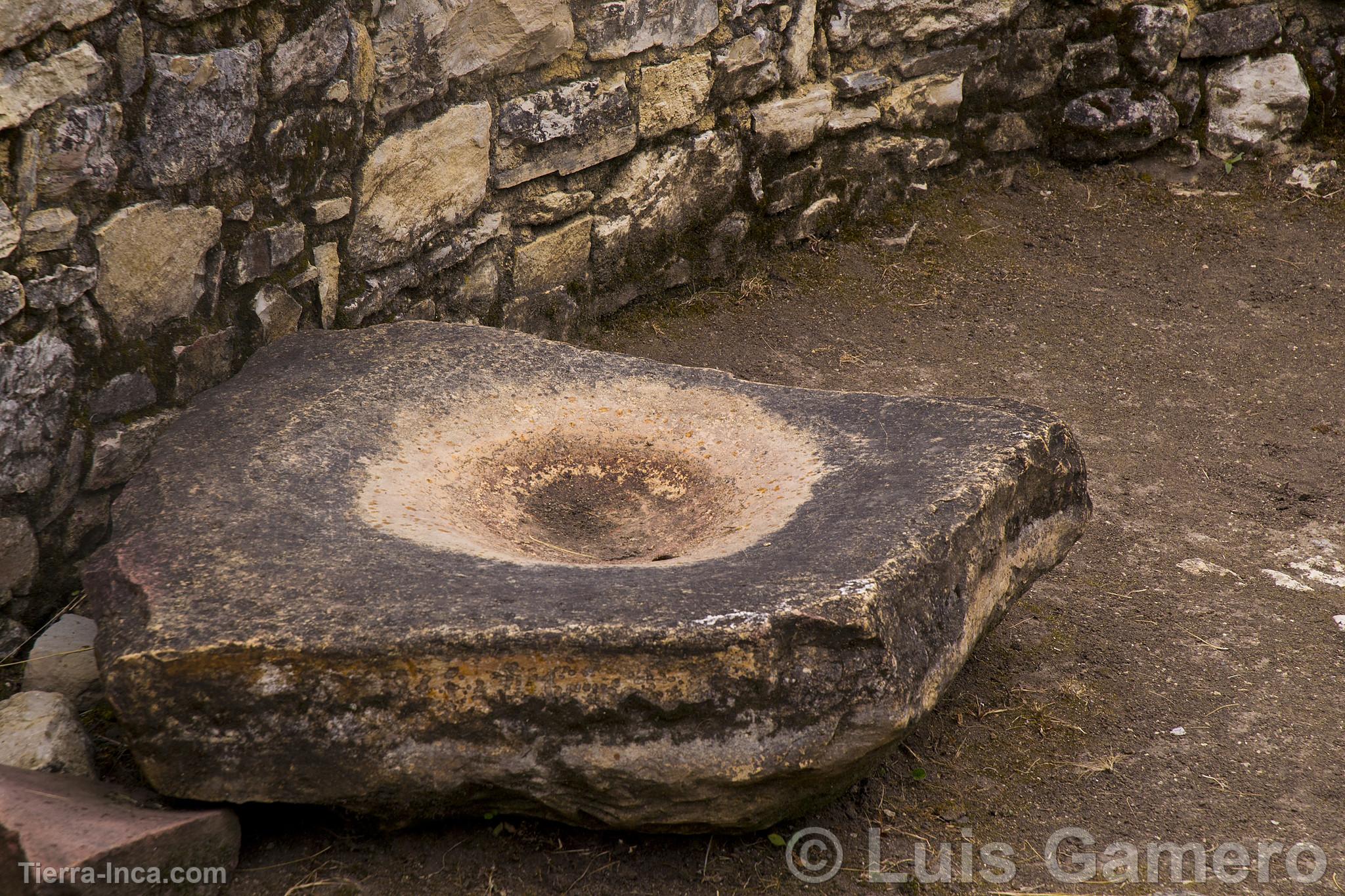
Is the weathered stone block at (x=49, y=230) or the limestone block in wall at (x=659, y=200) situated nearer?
the weathered stone block at (x=49, y=230)

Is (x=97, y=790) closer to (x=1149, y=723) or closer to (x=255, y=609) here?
(x=255, y=609)

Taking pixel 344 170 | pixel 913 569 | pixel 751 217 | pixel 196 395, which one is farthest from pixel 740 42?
pixel 913 569

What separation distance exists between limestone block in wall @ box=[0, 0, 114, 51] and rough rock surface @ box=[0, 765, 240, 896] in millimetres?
1323

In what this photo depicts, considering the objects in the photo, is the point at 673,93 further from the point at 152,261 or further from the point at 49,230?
the point at 49,230

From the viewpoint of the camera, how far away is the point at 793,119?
4371 mm

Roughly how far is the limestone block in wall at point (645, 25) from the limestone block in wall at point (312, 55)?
94 centimetres

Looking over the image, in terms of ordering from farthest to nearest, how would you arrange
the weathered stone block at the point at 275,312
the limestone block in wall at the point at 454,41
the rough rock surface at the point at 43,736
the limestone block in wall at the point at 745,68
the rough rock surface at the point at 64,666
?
the limestone block in wall at the point at 745,68 → the limestone block in wall at the point at 454,41 → the weathered stone block at the point at 275,312 → the rough rock surface at the point at 64,666 → the rough rock surface at the point at 43,736

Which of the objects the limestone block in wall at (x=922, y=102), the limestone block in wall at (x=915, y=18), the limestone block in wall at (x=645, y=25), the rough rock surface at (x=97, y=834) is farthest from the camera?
the limestone block in wall at (x=922, y=102)

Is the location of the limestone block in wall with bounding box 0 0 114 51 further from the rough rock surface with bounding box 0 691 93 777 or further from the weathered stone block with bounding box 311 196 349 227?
the rough rock surface with bounding box 0 691 93 777

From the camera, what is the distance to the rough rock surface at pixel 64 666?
238 cm

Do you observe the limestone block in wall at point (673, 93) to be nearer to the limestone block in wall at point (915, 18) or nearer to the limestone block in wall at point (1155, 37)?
the limestone block in wall at point (915, 18)

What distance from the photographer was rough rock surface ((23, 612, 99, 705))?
238 cm

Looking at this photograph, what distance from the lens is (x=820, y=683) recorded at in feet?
6.29

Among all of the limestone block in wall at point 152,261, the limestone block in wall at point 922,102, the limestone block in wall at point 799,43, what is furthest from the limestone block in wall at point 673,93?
the limestone block in wall at point 152,261
